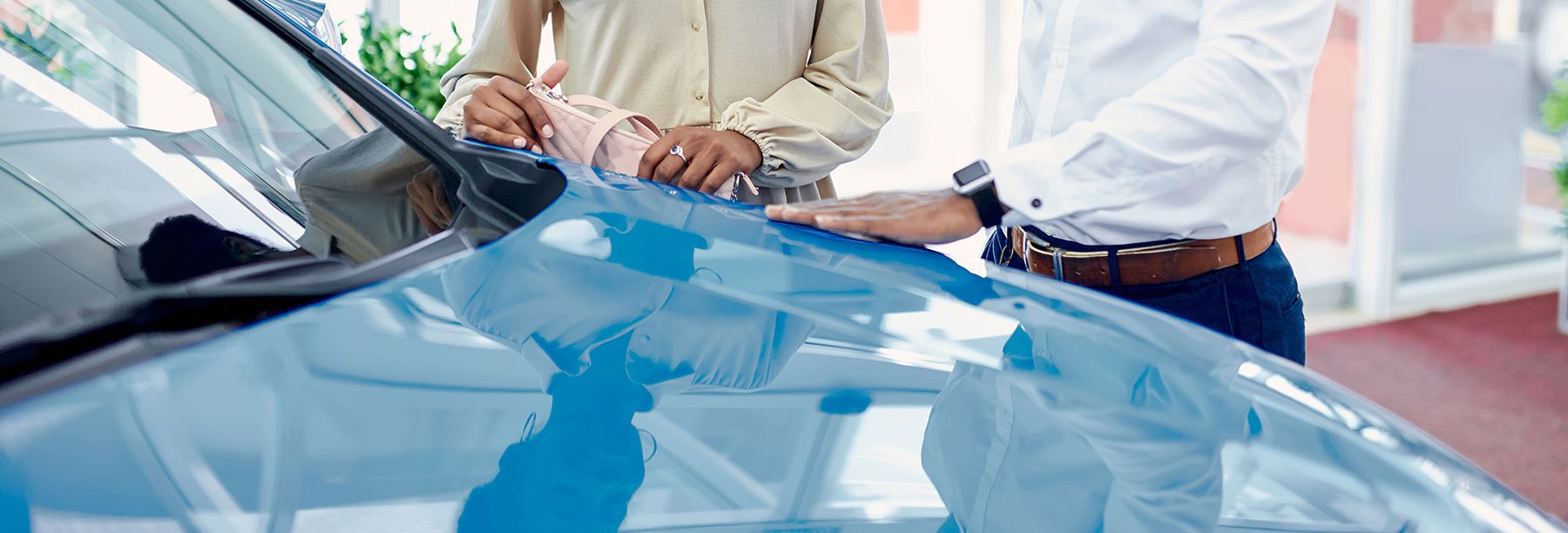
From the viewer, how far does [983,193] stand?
1.15 meters

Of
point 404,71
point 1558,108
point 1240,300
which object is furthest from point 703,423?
point 1558,108

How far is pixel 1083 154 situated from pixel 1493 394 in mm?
3035

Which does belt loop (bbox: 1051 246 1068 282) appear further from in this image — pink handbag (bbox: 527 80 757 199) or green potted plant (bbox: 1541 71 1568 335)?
green potted plant (bbox: 1541 71 1568 335)

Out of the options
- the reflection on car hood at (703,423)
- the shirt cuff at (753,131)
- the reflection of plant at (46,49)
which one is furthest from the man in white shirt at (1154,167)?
the reflection of plant at (46,49)

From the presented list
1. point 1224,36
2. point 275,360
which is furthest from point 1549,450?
point 275,360

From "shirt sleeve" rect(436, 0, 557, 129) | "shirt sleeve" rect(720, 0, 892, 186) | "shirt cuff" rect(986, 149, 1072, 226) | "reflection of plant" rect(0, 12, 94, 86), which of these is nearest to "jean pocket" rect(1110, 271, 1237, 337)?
"shirt cuff" rect(986, 149, 1072, 226)

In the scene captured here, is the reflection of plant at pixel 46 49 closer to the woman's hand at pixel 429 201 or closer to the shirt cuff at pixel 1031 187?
the woman's hand at pixel 429 201

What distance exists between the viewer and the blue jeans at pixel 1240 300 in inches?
51.6

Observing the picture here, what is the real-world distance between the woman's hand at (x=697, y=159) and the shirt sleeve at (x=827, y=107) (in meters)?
0.06

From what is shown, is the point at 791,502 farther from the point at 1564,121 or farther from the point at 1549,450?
the point at 1564,121

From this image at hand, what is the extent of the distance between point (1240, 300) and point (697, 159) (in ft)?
2.08

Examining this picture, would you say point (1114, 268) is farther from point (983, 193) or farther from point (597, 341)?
point (597, 341)

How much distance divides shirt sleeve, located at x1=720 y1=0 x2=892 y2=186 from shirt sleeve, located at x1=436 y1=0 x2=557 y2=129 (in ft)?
1.03

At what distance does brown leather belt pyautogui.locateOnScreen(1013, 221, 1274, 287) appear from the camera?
130cm
